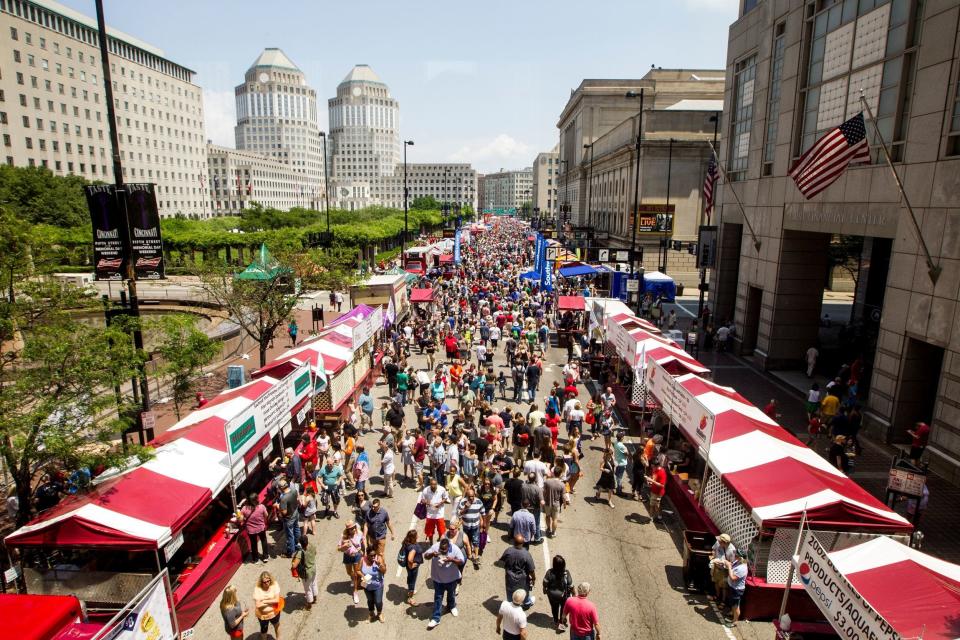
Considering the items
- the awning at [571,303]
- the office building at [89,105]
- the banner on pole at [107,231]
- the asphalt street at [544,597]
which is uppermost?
the office building at [89,105]

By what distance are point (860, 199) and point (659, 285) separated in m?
17.5

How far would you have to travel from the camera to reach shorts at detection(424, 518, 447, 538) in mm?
10703

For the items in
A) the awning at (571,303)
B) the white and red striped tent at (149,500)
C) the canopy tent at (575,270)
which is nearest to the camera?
the white and red striped tent at (149,500)

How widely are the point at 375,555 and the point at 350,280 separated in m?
20.6

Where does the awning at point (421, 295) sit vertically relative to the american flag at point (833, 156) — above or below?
below

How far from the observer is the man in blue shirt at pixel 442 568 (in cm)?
892

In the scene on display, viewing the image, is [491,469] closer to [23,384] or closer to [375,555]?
[375,555]

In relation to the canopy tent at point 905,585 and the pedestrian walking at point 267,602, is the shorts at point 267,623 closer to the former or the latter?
the pedestrian walking at point 267,602

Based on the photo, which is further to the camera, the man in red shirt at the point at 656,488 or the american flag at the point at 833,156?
the american flag at the point at 833,156

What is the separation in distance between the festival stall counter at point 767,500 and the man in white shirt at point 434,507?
5033mm

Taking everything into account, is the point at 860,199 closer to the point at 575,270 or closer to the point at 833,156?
the point at 833,156

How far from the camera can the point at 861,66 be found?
61.8 ft

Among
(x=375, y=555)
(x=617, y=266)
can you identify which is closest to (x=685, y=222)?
(x=617, y=266)

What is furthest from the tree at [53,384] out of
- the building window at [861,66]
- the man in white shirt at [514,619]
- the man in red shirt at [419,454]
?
the building window at [861,66]
